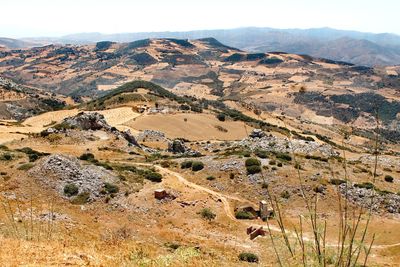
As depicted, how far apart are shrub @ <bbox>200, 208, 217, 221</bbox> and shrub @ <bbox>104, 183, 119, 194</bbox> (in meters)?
9.64

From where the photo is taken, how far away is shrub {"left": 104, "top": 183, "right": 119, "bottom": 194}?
4394cm

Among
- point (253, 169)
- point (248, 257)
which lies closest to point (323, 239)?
point (248, 257)

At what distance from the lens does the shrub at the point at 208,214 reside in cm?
4019

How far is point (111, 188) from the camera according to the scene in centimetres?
4438

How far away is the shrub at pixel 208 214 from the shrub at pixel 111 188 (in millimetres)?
9636

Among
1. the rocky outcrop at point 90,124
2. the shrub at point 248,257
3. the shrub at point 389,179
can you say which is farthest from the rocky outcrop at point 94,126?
the shrub at point 248,257

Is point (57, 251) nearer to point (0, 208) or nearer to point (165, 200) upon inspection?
point (0, 208)

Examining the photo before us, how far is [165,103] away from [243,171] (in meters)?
96.7

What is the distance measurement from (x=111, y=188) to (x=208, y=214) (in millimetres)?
10945

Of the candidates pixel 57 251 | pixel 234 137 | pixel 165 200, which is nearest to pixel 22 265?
pixel 57 251

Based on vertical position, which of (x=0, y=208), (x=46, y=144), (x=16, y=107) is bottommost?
(x=16, y=107)

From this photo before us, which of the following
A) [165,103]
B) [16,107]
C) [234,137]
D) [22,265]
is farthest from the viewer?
[16,107]

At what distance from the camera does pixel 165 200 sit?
43156 mm

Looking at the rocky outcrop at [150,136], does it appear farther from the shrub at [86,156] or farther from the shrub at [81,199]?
the shrub at [81,199]
